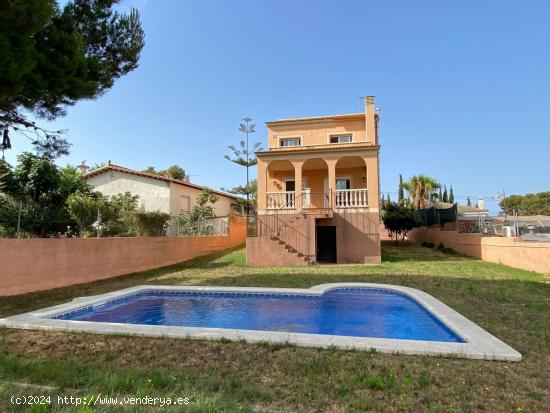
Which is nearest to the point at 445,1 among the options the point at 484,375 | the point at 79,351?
the point at 484,375

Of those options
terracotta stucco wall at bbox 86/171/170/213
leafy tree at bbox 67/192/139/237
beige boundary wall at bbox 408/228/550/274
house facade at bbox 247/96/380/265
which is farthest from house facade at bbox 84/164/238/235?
beige boundary wall at bbox 408/228/550/274

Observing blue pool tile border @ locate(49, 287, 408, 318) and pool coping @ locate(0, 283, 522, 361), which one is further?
blue pool tile border @ locate(49, 287, 408, 318)

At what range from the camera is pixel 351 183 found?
21.1 metres

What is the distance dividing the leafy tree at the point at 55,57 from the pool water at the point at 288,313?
15.4 ft

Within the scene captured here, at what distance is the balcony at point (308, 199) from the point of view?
17.9 meters

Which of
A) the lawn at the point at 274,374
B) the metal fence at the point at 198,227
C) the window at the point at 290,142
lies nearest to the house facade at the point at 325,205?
the window at the point at 290,142

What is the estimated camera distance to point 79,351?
5.14 meters

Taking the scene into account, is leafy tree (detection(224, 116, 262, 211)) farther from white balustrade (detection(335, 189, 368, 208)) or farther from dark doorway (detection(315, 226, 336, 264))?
white balustrade (detection(335, 189, 368, 208))

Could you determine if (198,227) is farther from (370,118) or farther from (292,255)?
(370,118)

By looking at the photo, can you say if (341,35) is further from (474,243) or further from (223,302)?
(223,302)

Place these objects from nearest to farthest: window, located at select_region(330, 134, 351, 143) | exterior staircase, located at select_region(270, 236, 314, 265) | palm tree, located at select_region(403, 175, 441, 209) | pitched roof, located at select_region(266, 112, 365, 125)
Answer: exterior staircase, located at select_region(270, 236, 314, 265) → pitched roof, located at select_region(266, 112, 365, 125) → window, located at select_region(330, 134, 351, 143) → palm tree, located at select_region(403, 175, 441, 209)

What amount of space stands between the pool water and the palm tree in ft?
84.2

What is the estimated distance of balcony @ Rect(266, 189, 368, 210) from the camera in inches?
705

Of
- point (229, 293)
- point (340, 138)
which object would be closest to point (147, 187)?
point (340, 138)
